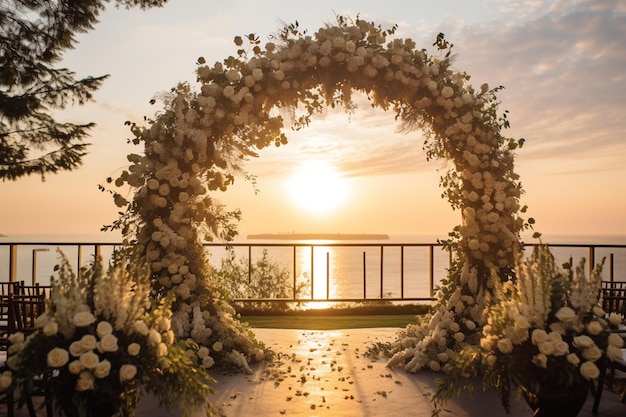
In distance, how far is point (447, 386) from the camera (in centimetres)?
324

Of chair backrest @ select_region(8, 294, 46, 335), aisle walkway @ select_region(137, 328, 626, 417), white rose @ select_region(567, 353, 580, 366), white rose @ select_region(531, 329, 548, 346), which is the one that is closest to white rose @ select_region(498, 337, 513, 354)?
white rose @ select_region(531, 329, 548, 346)

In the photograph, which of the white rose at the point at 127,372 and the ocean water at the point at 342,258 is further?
the ocean water at the point at 342,258

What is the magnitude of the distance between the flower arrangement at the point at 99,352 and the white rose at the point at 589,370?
1.78 m

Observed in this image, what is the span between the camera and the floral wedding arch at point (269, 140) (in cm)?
539

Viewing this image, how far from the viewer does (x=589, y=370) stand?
2.88 meters

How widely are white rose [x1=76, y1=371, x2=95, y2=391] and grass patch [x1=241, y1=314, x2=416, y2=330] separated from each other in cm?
554

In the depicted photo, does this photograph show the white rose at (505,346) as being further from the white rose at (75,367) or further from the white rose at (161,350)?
the white rose at (75,367)

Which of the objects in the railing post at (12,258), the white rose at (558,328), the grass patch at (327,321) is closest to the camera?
the white rose at (558,328)

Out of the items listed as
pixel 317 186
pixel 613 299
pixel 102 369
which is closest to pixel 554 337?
pixel 102 369

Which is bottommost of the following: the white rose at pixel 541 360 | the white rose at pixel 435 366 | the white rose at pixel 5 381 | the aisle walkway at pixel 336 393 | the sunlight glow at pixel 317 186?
the aisle walkway at pixel 336 393

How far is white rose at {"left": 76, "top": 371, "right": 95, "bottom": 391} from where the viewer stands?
2.70 metres

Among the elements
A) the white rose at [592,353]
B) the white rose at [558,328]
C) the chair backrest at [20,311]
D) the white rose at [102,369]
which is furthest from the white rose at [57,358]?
the white rose at [592,353]

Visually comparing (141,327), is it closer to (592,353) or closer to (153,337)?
(153,337)

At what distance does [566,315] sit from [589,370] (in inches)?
10.3
